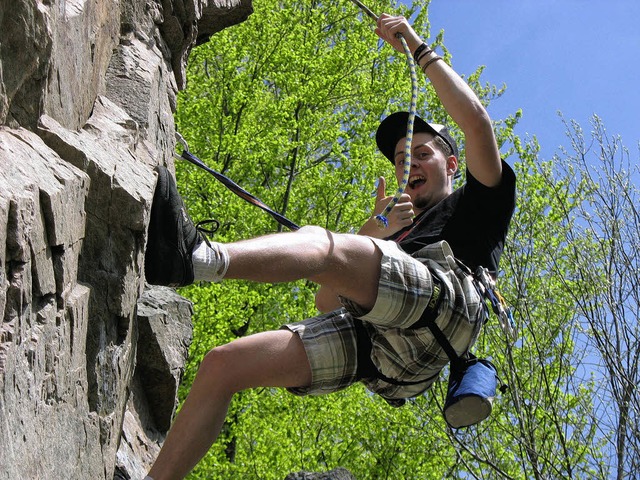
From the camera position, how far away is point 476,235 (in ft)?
15.1

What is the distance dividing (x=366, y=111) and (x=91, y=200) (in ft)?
47.4

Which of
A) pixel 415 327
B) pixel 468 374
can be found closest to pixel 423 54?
pixel 415 327

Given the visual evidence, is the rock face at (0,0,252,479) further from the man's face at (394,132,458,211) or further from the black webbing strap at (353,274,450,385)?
the man's face at (394,132,458,211)

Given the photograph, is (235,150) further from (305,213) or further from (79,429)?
(79,429)

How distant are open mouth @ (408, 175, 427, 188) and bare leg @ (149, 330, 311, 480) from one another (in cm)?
121

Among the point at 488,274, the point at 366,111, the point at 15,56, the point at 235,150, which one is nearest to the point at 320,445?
the point at 235,150

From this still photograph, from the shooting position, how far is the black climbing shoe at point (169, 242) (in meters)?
3.85

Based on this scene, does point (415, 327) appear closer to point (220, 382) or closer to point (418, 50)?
point (220, 382)

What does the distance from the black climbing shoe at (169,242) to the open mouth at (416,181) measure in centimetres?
149

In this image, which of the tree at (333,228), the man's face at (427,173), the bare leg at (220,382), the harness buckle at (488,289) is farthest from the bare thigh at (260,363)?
the tree at (333,228)

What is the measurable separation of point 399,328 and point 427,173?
103cm

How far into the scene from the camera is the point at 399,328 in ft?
14.6

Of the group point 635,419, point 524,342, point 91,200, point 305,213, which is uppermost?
point 305,213

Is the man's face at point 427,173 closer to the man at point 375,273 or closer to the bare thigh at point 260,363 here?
the man at point 375,273
